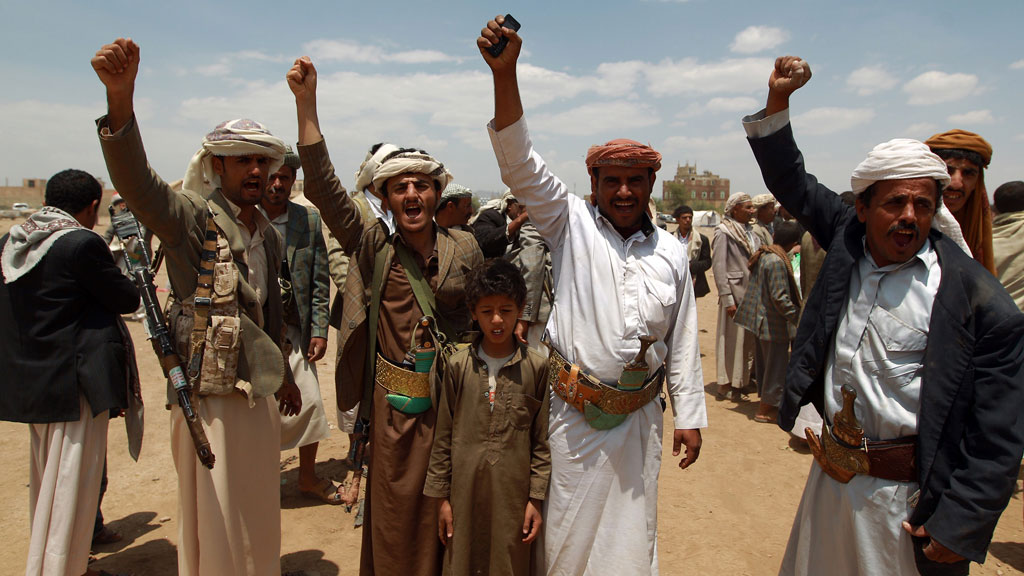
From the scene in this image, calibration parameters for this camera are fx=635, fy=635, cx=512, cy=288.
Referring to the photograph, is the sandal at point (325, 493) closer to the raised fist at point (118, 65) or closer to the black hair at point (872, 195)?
the raised fist at point (118, 65)

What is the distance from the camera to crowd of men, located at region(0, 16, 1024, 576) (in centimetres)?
210

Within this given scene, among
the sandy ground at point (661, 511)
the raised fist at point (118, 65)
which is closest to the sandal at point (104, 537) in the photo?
the sandy ground at point (661, 511)

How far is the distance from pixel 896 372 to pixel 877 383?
Answer: 0.25 ft

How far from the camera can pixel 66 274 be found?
309 centimetres

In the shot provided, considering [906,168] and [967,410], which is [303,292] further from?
[967,410]

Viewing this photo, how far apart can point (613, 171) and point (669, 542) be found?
2.60m

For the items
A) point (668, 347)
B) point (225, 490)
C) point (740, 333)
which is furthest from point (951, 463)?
point (740, 333)

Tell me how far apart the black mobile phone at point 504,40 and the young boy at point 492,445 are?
2.67 feet

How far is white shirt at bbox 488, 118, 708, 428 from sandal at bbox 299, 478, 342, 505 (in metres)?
2.54

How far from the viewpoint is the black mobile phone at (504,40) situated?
2209mm

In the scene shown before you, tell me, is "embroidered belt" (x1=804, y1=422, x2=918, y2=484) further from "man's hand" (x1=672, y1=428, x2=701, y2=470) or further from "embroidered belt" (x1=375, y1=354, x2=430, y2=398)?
"embroidered belt" (x1=375, y1=354, x2=430, y2=398)

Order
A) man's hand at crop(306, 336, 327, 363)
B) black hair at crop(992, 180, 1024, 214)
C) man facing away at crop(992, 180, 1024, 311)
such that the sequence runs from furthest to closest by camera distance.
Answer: black hair at crop(992, 180, 1024, 214)
man facing away at crop(992, 180, 1024, 311)
man's hand at crop(306, 336, 327, 363)

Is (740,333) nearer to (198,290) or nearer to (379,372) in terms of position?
(379,372)

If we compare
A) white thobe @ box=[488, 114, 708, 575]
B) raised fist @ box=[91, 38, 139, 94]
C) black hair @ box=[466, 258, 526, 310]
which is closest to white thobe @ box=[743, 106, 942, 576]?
white thobe @ box=[488, 114, 708, 575]
